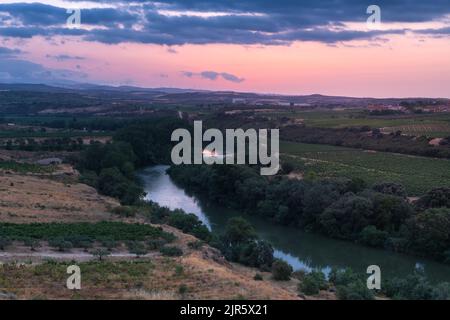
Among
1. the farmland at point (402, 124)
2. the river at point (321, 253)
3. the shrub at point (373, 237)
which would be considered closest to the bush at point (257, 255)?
the river at point (321, 253)

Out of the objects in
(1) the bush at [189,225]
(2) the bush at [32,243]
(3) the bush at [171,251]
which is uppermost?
(2) the bush at [32,243]

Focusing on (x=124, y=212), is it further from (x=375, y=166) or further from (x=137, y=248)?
(x=375, y=166)

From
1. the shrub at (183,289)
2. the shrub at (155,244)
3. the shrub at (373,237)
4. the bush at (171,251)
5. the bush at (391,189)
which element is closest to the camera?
A: the shrub at (183,289)

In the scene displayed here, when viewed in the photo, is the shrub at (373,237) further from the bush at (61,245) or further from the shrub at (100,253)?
the bush at (61,245)

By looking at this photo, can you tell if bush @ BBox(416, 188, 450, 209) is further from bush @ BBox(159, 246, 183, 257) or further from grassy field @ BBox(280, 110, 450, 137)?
grassy field @ BBox(280, 110, 450, 137)

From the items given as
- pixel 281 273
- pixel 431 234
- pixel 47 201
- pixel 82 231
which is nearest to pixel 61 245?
pixel 82 231
